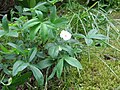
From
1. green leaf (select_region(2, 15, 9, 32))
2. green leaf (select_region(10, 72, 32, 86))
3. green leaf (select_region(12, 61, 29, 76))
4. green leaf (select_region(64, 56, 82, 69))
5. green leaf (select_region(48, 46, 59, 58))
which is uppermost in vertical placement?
green leaf (select_region(2, 15, 9, 32))

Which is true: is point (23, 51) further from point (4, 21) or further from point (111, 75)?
point (111, 75)

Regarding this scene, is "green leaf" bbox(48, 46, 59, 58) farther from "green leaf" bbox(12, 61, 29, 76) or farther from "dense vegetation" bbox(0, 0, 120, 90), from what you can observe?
"green leaf" bbox(12, 61, 29, 76)

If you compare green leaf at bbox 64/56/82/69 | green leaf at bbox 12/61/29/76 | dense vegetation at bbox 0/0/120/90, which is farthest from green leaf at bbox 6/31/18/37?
green leaf at bbox 64/56/82/69

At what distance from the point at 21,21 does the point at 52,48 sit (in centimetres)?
25

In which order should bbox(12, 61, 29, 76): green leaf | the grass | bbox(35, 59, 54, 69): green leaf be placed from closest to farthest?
bbox(12, 61, 29, 76): green leaf → bbox(35, 59, 54, 69): green leaf → the grass

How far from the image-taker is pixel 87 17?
1.89 m

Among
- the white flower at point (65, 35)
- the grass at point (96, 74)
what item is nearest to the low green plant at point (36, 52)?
the white flower at point (65, 35)

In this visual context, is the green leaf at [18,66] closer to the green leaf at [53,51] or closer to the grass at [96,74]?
the green leaf at [53,51]

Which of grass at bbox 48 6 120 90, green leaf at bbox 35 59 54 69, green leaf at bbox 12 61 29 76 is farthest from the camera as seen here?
grass at bbox 48 6 120 90

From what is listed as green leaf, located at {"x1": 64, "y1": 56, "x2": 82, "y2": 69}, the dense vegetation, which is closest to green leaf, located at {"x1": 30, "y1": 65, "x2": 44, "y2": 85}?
the dense vegetation

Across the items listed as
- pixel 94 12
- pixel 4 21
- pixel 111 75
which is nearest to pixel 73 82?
pixel 111 75

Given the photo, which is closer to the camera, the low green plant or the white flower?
the low green plant

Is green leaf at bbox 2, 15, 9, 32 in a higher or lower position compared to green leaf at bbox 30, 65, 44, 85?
higher

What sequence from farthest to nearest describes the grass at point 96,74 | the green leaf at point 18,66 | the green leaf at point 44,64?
the grass at point 96,74 → the green leaf at point 44,64 → the green leaf at point 18,66
